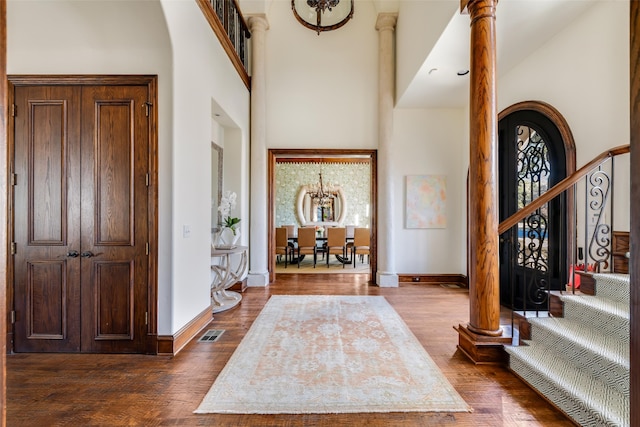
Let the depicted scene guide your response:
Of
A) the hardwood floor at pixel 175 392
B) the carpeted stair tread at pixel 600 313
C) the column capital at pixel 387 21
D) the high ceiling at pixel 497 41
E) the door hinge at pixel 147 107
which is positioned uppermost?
the column capital at pixel 387 21

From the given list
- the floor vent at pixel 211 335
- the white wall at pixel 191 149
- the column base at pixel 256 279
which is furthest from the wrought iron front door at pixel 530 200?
the column base at pixel 256 279

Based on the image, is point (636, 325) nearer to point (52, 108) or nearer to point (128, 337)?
point (128, 337)

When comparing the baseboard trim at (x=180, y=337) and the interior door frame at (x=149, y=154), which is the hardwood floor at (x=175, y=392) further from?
the interior door frame at (x=149, y=154)

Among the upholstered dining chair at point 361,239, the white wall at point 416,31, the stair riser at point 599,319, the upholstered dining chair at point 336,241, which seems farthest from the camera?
the upholstered dining chair at point 361,239

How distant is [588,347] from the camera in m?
2.09

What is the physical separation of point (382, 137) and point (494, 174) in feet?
10.3

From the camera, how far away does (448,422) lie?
6.31 ft

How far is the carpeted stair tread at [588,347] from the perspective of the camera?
6.17 feet

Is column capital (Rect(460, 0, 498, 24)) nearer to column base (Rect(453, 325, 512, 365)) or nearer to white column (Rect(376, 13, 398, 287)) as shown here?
column base (Rect(453, 325, 512, 365))

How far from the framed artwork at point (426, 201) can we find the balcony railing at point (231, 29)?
3.39m

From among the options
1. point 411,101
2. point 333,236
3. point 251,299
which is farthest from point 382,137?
point 251,299

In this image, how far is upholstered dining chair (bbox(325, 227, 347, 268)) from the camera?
7.36 m

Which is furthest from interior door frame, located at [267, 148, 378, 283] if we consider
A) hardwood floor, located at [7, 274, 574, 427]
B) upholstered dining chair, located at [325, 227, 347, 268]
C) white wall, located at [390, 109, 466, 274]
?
hardwood floor, located at [7, 274, 574, 427]

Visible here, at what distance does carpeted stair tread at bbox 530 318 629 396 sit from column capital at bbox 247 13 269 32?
583cm
